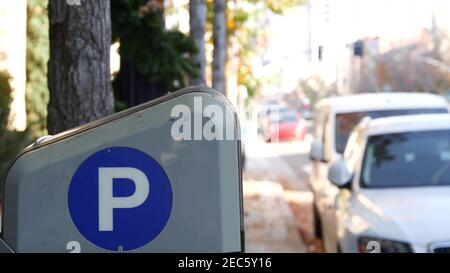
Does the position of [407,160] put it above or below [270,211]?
below

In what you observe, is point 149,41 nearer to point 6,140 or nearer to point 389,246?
point 6,140

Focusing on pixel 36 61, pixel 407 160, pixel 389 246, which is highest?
pixel 36 61

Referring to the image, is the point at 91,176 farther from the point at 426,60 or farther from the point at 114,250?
the point at 426,60

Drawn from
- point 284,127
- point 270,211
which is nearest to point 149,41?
point 270,211

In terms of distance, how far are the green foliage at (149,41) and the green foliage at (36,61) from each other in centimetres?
545

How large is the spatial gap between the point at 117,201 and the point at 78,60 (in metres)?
1.82

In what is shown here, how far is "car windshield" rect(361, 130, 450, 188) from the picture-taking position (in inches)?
274

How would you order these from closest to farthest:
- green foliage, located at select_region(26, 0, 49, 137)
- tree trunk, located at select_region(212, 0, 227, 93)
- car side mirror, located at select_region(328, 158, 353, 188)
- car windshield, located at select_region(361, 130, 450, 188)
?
1. car windshield, located at select_region(361, 130, 450, 188)
2. car side mirror, located at select_region(328, 158, 353, 188)
3. tree trunk, located at select_region(212, 0, 227, 93)
4. green foliage, located at select_region(26, 0, 49, 137)

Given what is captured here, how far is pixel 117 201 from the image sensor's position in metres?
3.02

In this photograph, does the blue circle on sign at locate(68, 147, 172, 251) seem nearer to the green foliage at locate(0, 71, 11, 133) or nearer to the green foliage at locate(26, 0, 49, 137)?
the green foliage at locate(0, 71, 11, 133)

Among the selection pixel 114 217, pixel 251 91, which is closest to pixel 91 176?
pixel 114 217

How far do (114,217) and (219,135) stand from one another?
18.3 inches

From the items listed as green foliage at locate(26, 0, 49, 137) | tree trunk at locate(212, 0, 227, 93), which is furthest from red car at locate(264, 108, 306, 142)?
tree trunk at locate(212, 0, 227, 93)

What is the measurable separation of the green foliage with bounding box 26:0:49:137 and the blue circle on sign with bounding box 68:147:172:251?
35.2ft
